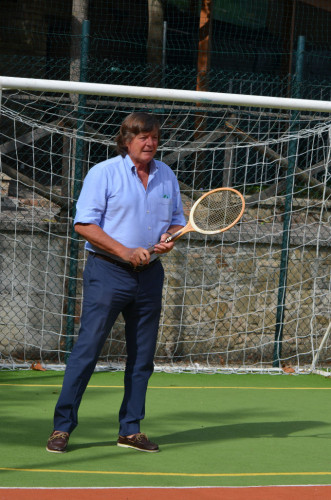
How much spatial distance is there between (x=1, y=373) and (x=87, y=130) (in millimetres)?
2636

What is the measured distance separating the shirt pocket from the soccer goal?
3.49 m

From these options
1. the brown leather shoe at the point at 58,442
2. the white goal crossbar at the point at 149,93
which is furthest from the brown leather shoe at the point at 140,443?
the white goal crossbar at the point at 149,93

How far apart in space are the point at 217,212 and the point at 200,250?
370cm

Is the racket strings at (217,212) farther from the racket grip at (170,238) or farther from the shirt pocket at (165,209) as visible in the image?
the racket grip at (170,238)

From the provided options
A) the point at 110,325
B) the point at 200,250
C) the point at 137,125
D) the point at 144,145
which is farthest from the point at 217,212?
the point at 200,250

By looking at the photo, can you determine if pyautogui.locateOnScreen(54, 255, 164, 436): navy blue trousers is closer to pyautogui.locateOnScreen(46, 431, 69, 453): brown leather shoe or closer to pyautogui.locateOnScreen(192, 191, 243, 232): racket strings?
pyautogui.locateOnScreen(46, 431, 69, 453): brown leather shoe

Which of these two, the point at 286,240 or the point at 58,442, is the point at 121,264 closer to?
the point at 58,442

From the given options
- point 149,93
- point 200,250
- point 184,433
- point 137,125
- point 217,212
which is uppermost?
point 149,93

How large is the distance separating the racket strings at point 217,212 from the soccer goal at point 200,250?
130 inches

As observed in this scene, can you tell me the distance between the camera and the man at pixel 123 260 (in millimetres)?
5270

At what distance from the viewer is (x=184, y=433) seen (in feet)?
20.4

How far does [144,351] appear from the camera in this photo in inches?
216

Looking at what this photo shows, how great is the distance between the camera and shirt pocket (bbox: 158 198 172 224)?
5461 mm

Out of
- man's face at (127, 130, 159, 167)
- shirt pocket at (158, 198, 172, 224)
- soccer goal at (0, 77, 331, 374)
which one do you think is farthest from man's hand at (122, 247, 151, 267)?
soccer goal at (0, 77, 331, 374)
